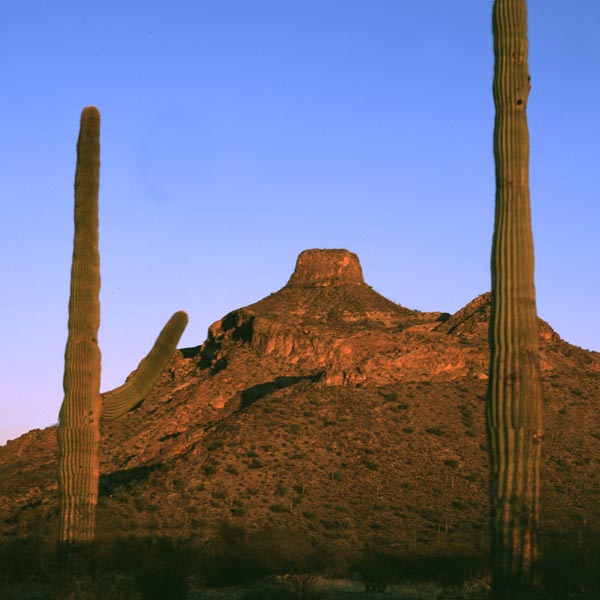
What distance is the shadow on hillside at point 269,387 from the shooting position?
189 feet

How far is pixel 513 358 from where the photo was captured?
12.9 m

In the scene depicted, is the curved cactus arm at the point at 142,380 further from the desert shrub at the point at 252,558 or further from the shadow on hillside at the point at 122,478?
the shadow on hillside at the point at 122,478

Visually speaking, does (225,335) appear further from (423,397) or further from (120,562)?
(120,562)

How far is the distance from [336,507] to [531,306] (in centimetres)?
2982

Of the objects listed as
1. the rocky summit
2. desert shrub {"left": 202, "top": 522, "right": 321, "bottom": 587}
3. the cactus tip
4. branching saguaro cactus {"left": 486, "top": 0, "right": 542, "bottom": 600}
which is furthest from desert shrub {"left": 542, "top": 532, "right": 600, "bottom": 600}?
the rocky summit

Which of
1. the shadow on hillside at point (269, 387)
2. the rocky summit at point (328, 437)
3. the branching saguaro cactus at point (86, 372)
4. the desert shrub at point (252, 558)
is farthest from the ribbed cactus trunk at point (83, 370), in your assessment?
the shadow on hillside at point (269, 387)

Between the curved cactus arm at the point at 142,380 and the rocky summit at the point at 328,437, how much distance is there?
1495 cm

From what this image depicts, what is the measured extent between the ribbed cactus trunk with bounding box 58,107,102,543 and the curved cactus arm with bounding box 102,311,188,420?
25 cm

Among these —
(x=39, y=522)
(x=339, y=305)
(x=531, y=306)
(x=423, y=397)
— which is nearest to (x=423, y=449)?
(x=423, y=397)

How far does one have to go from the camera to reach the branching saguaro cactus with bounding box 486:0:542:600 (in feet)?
41.1

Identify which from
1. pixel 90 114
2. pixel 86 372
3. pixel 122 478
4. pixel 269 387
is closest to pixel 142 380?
pixel 86 372

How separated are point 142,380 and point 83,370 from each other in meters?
1.11

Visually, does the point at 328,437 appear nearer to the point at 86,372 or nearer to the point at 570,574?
the point at 570,574

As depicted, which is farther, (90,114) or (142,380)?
(90,114)
